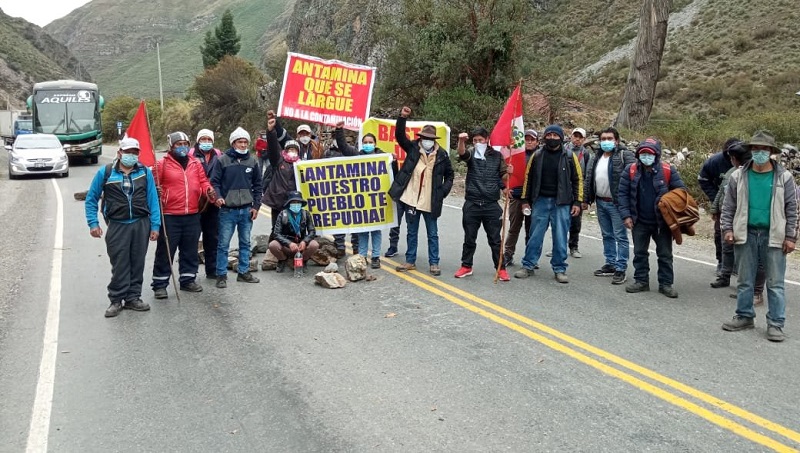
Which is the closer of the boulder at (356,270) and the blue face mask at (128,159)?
the blue face mask at (128,159)

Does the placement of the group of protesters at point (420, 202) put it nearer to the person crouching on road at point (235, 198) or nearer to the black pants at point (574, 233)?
the person crouching on road at point (235, 198)

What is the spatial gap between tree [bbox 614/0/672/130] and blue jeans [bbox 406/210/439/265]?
1544 centimetres

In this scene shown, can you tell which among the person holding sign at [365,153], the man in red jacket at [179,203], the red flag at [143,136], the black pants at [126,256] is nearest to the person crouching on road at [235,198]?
the man in red jacket at [179,203]

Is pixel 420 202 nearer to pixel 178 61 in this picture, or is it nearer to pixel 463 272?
pixel 463 272

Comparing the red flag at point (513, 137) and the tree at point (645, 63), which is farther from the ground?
the tree at point (645, 63)

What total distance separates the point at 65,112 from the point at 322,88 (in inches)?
913

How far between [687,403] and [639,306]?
2.65 metres

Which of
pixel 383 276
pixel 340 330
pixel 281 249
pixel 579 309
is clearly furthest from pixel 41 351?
pixel 579 309

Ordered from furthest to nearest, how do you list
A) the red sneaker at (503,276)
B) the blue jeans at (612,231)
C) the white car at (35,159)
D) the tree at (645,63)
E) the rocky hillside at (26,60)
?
A: 1. the rocky hillside at (26,60)
2. the white car at (35,159)
3. the tree at (645,63)
4. the blue jeans at (612,231)
5. the red sneaker at (503,276)

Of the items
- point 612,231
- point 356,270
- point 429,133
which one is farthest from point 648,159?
point 356,270

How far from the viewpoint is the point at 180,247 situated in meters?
8.20

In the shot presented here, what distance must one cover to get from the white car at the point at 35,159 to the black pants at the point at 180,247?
18.0 m

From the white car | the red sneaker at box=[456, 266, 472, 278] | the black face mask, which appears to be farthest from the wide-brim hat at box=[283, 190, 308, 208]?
the white car

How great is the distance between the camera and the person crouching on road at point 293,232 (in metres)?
8.88
